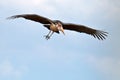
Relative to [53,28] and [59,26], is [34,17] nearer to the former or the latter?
[59,26]

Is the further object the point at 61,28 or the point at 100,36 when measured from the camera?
the point at 100,36

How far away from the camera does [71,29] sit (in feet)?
97.5

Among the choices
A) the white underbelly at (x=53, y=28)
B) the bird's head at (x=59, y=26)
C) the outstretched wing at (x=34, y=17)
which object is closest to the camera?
the white underbelly at (x=53, y=28)

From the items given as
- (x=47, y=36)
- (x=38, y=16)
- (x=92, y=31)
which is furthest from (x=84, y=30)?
(x=47, y=36)

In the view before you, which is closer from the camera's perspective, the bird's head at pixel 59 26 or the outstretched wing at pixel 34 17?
the bird's head at pixel 59 26

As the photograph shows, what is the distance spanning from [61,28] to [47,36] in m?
1.96

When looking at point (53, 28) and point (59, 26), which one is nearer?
point (53, 28)

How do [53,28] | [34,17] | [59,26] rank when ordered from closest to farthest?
[53,28] < [59,26] < [34,17]

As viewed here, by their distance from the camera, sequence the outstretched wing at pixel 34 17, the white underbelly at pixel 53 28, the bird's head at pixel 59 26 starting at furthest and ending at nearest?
the outstretched wing at pixel 34 17, the bird's head at pixel 59 26, the white underbelly at pixel 53 28

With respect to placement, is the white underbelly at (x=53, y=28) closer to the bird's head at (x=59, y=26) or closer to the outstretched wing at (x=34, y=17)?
the bird's head at (x=59, y=26)

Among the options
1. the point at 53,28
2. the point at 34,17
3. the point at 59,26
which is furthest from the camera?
the point at 34,17

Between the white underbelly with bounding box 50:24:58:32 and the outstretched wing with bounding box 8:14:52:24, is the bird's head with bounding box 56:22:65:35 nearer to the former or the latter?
the white underbelly with bounding box 50:24:58:32

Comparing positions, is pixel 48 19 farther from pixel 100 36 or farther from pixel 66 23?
pixel 100 36

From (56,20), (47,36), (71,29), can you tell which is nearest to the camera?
(47,36)
